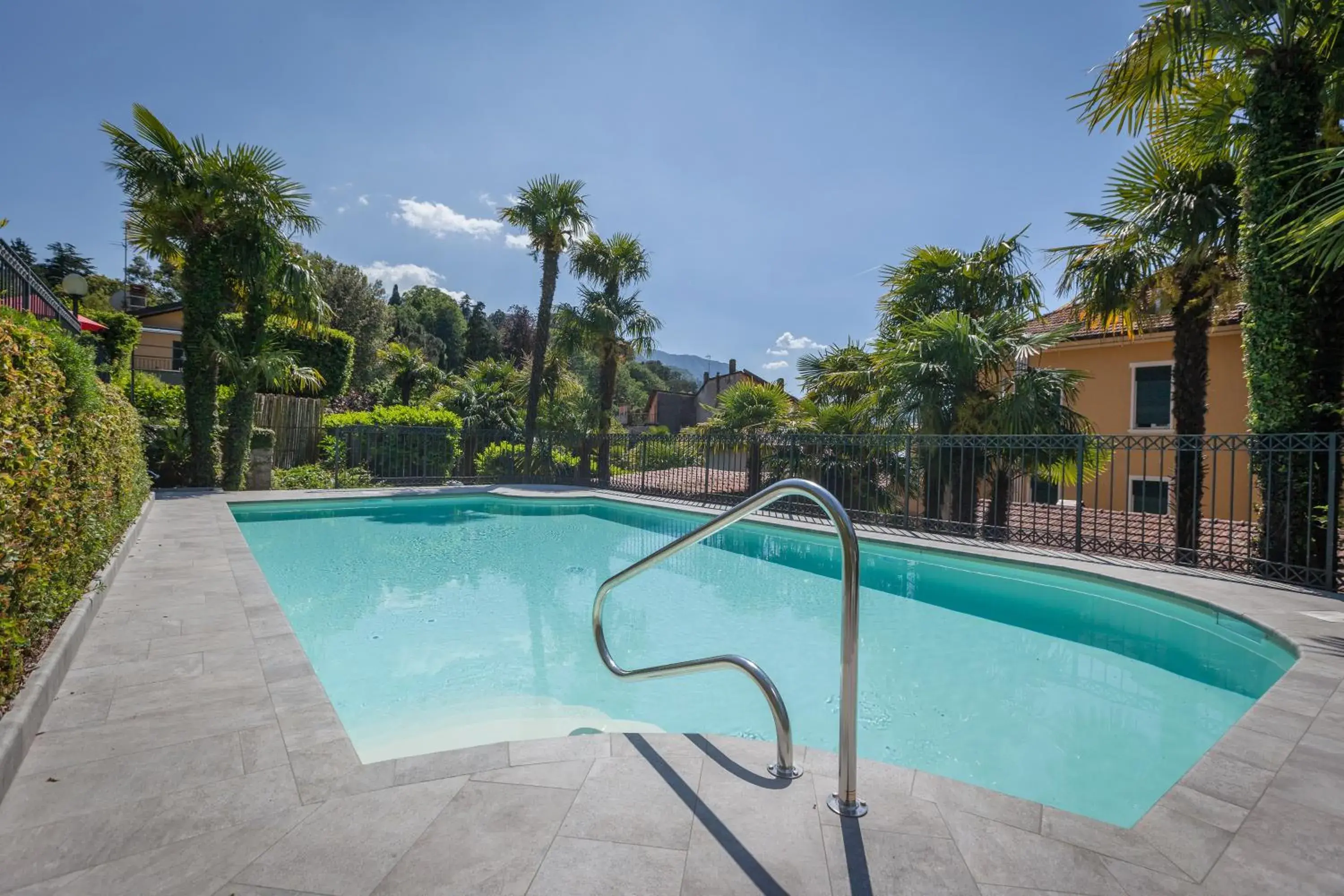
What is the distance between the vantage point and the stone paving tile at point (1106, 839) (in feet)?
6.33

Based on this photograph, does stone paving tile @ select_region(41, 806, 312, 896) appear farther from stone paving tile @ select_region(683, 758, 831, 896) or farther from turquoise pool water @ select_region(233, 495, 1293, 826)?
turquoise pool water @ select_region(233, 495, 1293, 826)

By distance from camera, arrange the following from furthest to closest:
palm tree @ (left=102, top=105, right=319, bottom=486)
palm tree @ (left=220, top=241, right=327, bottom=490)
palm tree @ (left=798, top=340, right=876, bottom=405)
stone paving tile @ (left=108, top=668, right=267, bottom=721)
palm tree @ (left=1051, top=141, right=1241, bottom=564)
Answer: palm tree @ (left=798, top=340, right=876, bottom=405) < palm tree @ (left=220, top=241, right=327, bottom=490) < palm tree @ (left=102, top=105, right=319, bottom=486) < palm tree @ (left=1051, top=141, right=1241, bottom=564) < stone paving tile @ (left=108, top=668, right=267, bottom=721)

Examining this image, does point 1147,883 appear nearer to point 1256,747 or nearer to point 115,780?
point 1256,747

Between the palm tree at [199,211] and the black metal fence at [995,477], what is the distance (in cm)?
375

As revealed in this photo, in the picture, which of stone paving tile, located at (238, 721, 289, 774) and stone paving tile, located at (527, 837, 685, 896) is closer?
stone paving tile, located at (527, 837, 685, 896)

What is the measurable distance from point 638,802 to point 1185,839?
5.93ft

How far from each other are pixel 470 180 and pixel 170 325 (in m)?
26.0

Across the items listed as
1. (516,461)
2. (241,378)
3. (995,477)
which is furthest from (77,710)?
(516,461)

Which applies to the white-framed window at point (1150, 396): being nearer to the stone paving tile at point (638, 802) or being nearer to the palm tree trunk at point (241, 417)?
the stone paving tile at point (638, 802)

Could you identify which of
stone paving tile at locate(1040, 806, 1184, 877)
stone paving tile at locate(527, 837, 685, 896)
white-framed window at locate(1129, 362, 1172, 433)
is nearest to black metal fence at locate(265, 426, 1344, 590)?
white-framed window at locate(1129, 362, 1172, 433)

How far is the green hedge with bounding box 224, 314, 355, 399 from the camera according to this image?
18.1 m

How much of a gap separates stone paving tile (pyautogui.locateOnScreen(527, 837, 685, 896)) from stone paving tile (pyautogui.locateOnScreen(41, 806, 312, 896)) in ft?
2.92

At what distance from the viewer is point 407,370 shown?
2709 centimetres

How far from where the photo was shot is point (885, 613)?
21.2 ft
